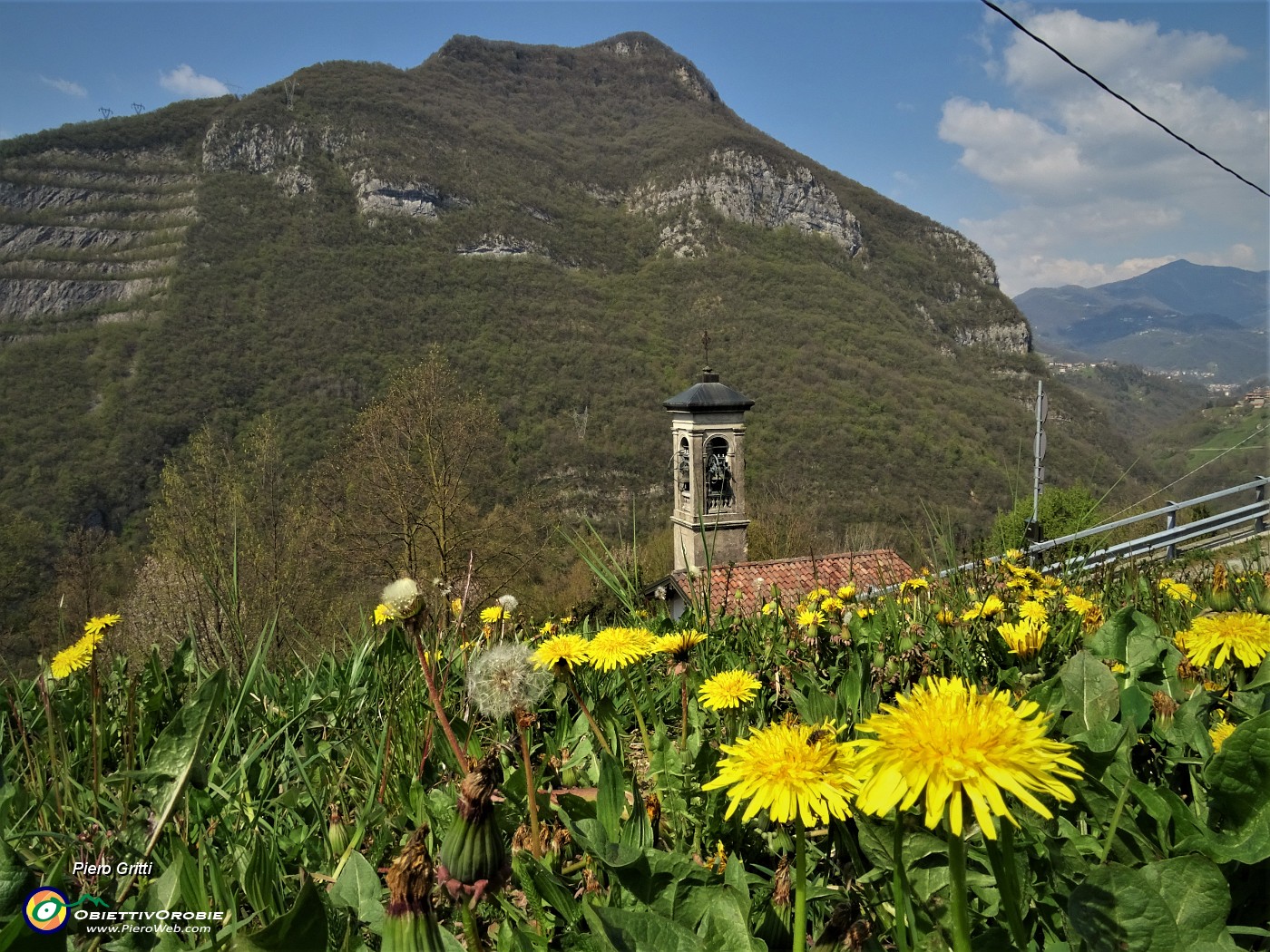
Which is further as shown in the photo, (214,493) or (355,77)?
(355,77)

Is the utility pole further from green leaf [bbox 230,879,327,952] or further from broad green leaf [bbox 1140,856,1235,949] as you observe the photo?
green leaf [bbox 230,879,327,952]

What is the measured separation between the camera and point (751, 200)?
282 feet

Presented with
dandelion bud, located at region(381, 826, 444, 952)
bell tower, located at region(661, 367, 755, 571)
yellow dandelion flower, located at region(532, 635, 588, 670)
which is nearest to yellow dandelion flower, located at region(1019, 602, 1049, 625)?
yellow dandelion flower, located at region(532, 635, 588, 670)

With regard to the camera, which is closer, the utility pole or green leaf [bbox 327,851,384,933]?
green leaf [bbox 327,851,384,933]

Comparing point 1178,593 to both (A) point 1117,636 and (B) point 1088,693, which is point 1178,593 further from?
(B) point 1088,693

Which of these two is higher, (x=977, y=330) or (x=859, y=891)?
(x=977, y=330)

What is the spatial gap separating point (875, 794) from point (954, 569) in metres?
2.02

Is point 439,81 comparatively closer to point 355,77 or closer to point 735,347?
point 355,77

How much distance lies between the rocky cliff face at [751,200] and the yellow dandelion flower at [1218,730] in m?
79.8

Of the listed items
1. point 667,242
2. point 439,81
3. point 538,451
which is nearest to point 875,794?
point 538,451

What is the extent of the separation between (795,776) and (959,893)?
199 millimetres

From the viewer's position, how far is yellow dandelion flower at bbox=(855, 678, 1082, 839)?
0.56 meters

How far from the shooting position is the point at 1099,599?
231 centimetres

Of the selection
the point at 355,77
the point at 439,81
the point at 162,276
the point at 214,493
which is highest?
the point at 439,81
